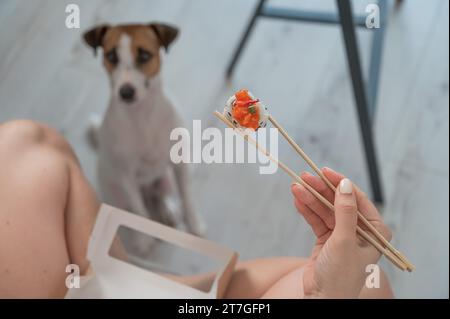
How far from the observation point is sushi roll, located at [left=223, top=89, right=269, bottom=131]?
542 mm

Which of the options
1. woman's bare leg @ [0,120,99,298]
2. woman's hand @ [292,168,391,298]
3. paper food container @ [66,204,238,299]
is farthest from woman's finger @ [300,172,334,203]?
woman's bare leg @ [0,120,99,298]

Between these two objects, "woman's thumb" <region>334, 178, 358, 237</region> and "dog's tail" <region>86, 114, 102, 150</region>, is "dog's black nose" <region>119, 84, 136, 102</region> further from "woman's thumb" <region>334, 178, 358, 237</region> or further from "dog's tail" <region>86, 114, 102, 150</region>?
"woman's thumb" <region>334, 178, 358, 237</region>

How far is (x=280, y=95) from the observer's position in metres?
1.28

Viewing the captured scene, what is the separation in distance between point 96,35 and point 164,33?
4.8 inches

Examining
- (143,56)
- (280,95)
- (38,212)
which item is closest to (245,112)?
(38,212)

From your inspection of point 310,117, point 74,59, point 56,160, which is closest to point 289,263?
point 56,160

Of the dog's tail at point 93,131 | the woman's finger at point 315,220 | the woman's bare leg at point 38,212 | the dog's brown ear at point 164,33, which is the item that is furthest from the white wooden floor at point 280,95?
the woman's finger at point 315,220

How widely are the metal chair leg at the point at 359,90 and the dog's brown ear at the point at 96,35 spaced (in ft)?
1.35

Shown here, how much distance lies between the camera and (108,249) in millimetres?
838

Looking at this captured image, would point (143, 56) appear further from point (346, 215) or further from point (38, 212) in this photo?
point (346, 215)

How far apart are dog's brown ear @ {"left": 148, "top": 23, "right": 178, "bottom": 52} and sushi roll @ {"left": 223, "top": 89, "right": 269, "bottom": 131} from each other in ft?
1.65

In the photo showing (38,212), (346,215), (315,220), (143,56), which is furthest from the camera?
(143,56)

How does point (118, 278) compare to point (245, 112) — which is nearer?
point (245, 112)

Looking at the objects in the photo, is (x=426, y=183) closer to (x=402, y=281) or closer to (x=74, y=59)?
(x=402, y=281)
